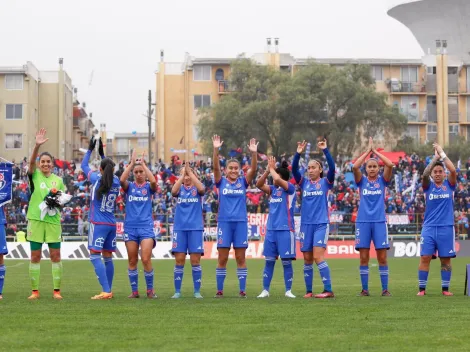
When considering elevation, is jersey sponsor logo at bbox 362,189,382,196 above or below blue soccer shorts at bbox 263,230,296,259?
above

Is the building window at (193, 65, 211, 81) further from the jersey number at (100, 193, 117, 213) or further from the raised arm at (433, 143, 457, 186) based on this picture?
the jersey number at (100, 193, 117, 213)

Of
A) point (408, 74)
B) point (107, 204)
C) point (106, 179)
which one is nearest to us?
point (106, 179)

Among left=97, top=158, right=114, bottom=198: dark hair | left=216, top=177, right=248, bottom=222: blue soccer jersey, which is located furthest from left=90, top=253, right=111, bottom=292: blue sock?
left=216, top=177, right=248, bottom=222: blue soccer jersey

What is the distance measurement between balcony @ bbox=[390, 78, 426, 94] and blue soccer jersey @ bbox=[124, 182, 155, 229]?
7506 centimetres

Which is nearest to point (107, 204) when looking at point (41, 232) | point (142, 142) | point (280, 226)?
point (41, 232)

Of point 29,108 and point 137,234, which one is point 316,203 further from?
point 29,108

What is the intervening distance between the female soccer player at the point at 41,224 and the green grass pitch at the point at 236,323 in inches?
20.7

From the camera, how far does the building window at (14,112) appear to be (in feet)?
290

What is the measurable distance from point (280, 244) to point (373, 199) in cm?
195

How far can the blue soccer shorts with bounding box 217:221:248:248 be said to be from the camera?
17.2 meters

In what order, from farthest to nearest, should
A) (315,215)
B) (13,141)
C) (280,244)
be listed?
(13,141) → (280,244) → (315,215)

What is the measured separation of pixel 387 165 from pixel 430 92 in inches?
3021

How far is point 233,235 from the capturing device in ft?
56.7

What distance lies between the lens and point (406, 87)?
90688 millimetres
